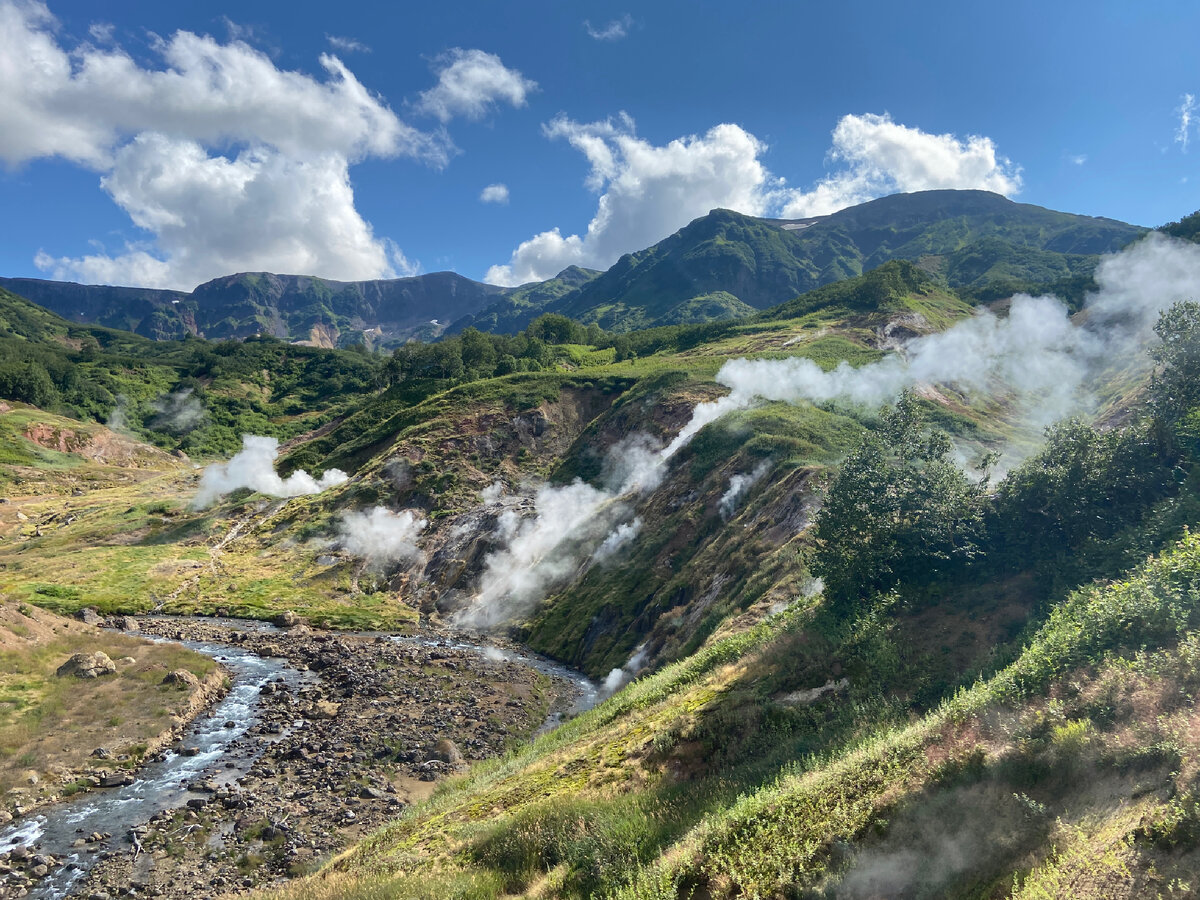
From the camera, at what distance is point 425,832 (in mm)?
19062

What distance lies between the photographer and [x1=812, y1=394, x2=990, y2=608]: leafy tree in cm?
2320

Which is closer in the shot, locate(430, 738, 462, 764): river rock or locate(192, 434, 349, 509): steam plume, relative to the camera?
locate(430, 738, 462, 764): river rock

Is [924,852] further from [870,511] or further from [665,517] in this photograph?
[665,517]

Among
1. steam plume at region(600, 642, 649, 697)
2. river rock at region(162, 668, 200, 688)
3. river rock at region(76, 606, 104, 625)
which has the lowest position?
steam plume at region(600, 642, 649, 697)

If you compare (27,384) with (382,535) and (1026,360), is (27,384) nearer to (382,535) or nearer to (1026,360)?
(382,535)

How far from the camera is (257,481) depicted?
83688mm

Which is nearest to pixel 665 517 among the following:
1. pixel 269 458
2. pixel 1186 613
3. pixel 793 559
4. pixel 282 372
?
pixel 793 559

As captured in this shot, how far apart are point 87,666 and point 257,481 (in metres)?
51.6

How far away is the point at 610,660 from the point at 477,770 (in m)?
17.5

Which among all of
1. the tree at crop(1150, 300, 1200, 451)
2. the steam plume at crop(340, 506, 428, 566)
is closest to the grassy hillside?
the steam plume at crop(340, 506, 428, 566)

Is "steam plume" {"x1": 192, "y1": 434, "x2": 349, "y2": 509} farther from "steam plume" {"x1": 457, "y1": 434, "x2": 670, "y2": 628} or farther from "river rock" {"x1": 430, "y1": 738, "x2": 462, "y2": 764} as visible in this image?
"river rock" {"x1": 430, "y1": 738, "x2": 462, "y2": 764}

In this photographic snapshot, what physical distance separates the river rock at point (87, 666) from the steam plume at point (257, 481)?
4595 centimetres

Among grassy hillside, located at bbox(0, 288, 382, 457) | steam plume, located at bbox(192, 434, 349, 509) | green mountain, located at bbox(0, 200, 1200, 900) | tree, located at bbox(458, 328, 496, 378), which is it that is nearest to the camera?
green mountain, located at bbox(0, 200, 1200, 900)

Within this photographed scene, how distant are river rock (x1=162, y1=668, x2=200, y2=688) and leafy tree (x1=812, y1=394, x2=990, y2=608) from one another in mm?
36174
